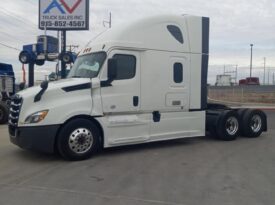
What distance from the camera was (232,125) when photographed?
40.8 ft

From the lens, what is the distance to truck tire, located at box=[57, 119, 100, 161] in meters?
8.94

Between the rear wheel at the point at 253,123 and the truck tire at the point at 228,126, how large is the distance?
0.91 ft

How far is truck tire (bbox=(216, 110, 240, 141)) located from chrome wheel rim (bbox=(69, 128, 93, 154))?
434cm

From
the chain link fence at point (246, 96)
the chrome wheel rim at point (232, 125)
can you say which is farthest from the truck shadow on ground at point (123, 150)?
the chain link fence at point (246, 96)

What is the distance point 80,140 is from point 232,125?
5214mm

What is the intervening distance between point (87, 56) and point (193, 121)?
3323mm

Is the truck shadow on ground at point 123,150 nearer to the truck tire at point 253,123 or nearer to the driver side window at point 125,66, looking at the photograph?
the truck tire at point 253,123

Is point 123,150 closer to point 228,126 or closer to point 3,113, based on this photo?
point 228,126

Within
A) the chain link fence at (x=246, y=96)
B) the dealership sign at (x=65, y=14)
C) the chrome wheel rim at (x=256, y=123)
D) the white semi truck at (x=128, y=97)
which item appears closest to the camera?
the white semi truck at (x=128, y=97)

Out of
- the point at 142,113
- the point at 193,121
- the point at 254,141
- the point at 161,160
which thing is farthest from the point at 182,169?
the point at 254,141

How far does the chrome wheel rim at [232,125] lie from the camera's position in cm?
1225

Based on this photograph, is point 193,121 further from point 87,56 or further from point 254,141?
point 87,56

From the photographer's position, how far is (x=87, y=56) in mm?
10422

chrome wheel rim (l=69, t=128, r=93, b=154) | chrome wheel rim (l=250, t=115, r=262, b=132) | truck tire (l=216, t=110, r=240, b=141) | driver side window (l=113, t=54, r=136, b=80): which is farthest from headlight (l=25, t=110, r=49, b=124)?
chrome wheel rim (l=250, t=115, r=262, b=132)
